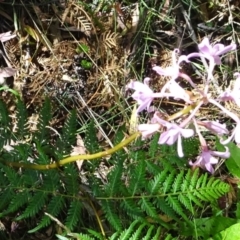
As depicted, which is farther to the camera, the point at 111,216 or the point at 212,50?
the point at 111,216

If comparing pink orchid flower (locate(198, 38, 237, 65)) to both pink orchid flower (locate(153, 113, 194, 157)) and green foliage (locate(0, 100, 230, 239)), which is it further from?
green foliage (locate(0, 100, 230, 239))

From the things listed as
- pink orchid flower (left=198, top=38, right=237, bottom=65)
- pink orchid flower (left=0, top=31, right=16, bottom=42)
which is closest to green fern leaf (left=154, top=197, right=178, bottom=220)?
pink orchid flower (left=198, top=38, right=237, bottom=65)

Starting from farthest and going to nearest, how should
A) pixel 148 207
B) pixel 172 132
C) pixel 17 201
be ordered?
pixel 148 207, pixel 17 201, pixel 172 132

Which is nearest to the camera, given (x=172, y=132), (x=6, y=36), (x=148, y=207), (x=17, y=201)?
(x=172, y=132)

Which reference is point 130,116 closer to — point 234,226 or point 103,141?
point 103,141

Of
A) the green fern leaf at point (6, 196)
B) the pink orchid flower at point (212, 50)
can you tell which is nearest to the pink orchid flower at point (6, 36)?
the green fern leaf at point (6, 196)

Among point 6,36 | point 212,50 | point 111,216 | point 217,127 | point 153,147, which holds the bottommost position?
point 111,216

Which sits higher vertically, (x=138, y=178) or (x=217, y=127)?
(x=217, y=127)

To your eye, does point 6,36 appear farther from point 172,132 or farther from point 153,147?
point 172,132

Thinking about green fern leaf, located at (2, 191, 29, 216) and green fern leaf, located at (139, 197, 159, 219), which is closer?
green fern leaf, located at (2, 191, 29, 216)

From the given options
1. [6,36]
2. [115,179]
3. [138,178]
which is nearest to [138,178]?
[138,178]

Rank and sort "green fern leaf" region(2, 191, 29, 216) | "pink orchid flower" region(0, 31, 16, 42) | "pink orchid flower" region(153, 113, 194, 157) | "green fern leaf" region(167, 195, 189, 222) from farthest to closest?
1. "pink orchid flower" region(0, 31, 16, 42)
2. "green fern leaf" region(167, 195, 189, 222)
3. "green fern leaf" region(2, 191, 29, 216)
4. "pink orchid flower" region(153, 113, 194, 157)
